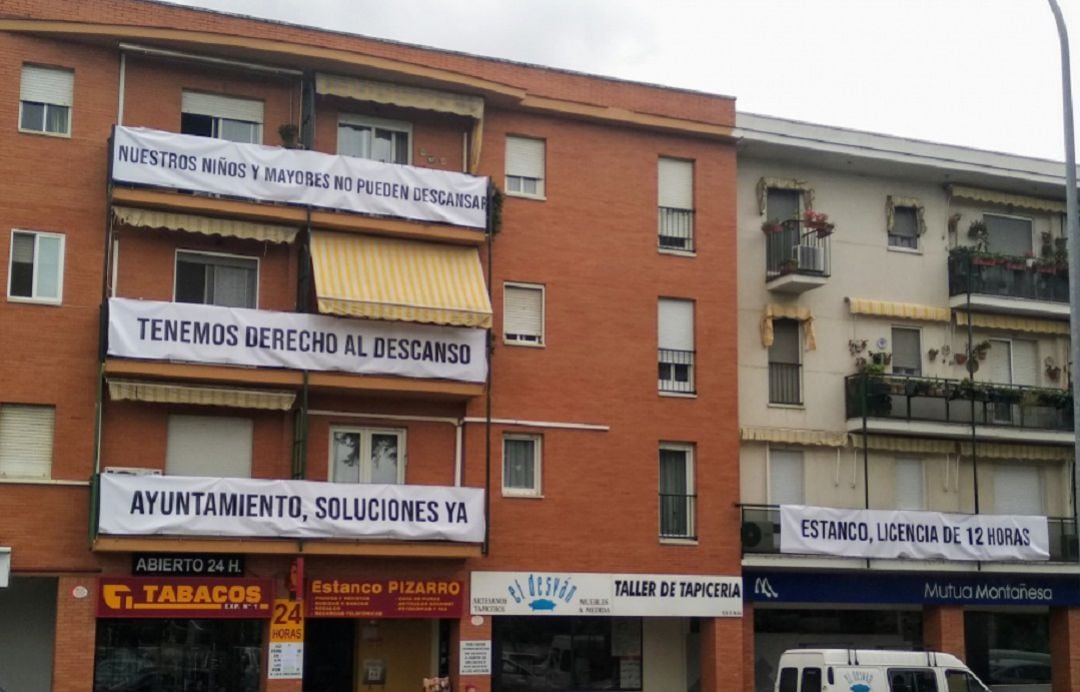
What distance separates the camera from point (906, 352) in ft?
111

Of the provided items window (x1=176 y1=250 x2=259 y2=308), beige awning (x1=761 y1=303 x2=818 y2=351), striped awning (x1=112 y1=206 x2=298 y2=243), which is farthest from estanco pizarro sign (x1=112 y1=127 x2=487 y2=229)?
beige awning (x1=761 y1=303 x2=818 y2=351)

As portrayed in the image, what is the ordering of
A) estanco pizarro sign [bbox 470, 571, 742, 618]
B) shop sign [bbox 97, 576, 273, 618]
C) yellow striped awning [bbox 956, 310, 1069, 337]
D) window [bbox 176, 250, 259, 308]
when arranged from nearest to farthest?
shop sign [bbox 97, 576, 273, 618]
window [bbox 176, 250, 259, 308]
estanco pizarro sign [bbox 470, 571, 742, 618]
yellow striped awning [bbox 956, 310, 1069, 337]

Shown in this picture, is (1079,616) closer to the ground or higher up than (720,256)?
closer to the ground

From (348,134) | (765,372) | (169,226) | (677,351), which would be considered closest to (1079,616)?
(765,372)

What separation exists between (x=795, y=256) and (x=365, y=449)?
413 inches

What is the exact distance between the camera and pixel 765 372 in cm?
3225

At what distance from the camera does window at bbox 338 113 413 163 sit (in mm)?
28844

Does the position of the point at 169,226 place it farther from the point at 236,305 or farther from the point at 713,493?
the point at 713,493

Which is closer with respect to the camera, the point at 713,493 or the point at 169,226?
the point at 169,226

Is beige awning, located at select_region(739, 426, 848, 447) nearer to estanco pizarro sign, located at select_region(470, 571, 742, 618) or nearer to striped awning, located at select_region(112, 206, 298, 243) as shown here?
estanco pizarro sign, located at select_region(470, 571, 742, 618)

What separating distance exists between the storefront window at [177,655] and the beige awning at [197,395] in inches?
161

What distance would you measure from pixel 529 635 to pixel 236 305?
8.90 metres

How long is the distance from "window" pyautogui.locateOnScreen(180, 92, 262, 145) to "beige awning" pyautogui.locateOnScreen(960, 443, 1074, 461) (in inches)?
679

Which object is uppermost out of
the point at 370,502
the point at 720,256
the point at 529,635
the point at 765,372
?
the point at 720,256
